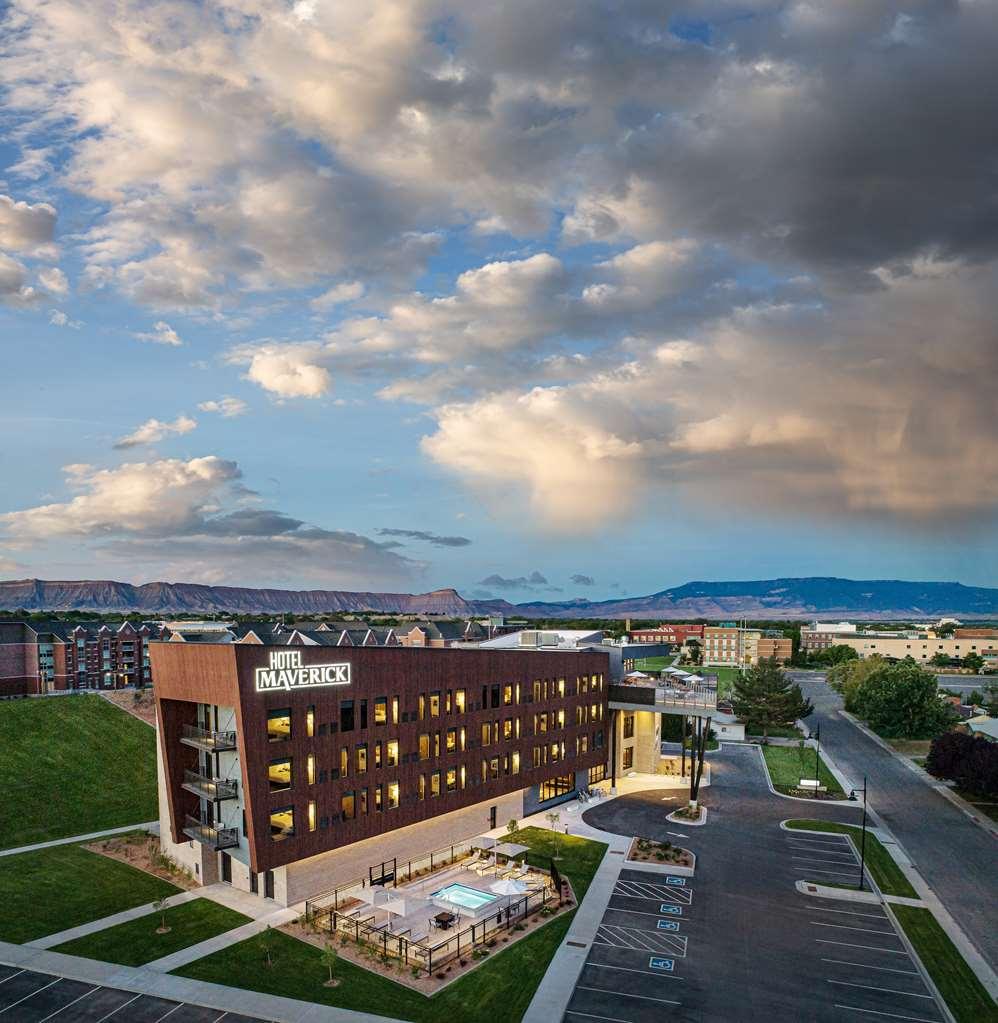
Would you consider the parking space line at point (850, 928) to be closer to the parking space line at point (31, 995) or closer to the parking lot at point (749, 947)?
the parking lot at point (749, 947)

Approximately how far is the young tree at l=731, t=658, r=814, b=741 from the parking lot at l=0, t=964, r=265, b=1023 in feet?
288

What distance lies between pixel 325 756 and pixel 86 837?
28997 mm

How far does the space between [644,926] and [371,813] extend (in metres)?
19.6

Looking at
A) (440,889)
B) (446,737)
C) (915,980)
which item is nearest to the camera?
(915,980)

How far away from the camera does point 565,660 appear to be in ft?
237

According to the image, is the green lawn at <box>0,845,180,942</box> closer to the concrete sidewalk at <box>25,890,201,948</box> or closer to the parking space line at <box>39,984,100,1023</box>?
the concrete sidewalk at <box>25,890,201,948</box>

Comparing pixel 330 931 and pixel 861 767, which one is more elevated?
pixel 330 931

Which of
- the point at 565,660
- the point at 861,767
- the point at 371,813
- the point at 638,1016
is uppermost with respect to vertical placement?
the point at 565,660

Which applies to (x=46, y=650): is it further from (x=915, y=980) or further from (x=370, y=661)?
(x=915, y=980)

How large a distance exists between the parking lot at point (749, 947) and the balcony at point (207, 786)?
24.6 meters

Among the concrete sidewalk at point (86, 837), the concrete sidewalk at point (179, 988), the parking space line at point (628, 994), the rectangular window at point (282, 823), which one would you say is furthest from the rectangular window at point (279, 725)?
the concrete sidewalk at point (86, 837)

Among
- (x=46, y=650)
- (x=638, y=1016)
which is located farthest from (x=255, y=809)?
(x=46, y=650)

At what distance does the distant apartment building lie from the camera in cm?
10725

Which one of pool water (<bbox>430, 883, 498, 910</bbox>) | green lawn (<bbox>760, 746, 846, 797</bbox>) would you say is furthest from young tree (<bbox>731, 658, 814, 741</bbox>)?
pool water (<bbox>430, 883, 498, 910</bbox>)
